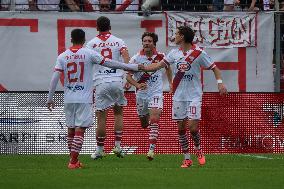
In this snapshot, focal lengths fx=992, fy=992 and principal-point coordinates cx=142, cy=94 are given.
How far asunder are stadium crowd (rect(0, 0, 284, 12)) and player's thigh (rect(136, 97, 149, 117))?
164 inches

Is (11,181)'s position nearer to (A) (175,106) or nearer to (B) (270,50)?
(A) (175,106)

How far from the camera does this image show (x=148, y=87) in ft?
65.8

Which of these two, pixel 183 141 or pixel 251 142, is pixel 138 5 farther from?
pixel 183 141

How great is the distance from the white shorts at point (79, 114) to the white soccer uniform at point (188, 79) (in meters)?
1.71

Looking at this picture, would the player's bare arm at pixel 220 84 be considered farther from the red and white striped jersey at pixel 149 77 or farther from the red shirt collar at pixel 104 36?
the red and white striped jersey at pixel 149 77

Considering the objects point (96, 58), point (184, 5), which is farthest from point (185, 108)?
point (184, 5)

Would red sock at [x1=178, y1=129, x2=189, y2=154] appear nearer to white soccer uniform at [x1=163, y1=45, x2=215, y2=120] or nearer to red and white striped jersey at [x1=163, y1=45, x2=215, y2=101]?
white soccer uniform at [x1=163, y1=45, x2=215, y2=120]

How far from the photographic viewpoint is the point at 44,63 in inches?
951

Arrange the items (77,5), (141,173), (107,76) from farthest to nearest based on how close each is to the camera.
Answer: (77,5)
(107,76)
(141,173)

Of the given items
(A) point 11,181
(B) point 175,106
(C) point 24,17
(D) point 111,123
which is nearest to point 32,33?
(C) point 24,17

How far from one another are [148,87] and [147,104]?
1.13 feet

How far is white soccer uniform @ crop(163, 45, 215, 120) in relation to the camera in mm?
17078

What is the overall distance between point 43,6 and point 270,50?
568 cm

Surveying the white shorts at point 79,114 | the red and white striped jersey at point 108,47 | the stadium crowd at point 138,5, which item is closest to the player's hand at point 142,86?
the red and white striped jersey at point 108,47
